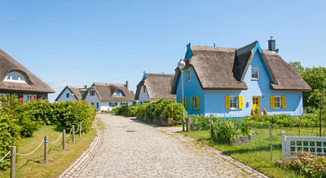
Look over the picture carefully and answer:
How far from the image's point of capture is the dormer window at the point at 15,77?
72.1 feet

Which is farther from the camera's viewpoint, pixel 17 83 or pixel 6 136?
pixel 17 83

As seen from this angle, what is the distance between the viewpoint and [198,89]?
21.5 meters

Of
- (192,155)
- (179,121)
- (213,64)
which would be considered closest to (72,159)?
(192,155)

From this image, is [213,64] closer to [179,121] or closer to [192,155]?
[179,121]

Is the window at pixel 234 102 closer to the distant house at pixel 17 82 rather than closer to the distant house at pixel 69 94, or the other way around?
the distant house at pixel 17 82

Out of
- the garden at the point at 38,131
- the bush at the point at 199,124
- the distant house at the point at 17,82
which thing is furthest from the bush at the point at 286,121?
the distant house at the point at 17,82

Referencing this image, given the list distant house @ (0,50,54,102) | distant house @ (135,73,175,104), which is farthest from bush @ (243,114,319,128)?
distant house @ (135,73,175,104)

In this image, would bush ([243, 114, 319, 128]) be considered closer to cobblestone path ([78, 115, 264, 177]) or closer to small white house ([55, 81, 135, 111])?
cobblestone path ([78, 115, 264, 177])

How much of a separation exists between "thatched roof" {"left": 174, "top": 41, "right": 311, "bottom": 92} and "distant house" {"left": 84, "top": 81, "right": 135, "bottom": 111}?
3251cm

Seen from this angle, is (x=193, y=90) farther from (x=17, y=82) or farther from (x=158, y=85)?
(x=17, y=82)

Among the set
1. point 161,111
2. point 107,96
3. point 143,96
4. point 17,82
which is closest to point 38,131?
point 161,111

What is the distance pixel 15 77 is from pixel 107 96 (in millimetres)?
29065

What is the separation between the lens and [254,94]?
21953mm

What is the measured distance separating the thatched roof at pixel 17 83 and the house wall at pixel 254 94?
17.1 meters
